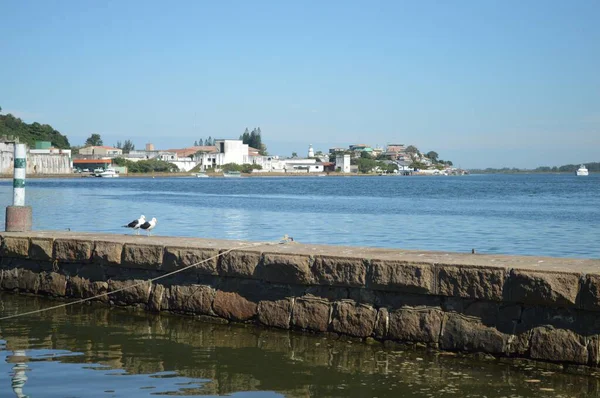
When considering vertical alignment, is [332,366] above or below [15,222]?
below

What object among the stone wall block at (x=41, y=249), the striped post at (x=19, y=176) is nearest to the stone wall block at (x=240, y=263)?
the stone wall block at (x=41, y=249)

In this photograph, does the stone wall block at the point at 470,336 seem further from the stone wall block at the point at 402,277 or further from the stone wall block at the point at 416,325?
the stone wall block at the point at 402,277

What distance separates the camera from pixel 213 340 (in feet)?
31.7

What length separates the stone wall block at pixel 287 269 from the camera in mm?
9539

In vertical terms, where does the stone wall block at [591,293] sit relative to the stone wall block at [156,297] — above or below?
above

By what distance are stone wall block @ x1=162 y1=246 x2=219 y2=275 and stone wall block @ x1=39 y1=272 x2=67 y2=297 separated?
7.43 feet

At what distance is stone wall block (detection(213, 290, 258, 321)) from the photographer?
10.2 m

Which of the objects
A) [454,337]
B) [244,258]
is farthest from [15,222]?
[454,337]

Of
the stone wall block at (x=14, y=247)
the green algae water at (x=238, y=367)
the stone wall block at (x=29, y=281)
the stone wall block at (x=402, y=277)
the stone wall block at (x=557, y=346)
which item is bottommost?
the green algae water at (x=238, y=367)

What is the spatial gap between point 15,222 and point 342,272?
6891 millimetres

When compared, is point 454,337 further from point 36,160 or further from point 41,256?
point 36,160

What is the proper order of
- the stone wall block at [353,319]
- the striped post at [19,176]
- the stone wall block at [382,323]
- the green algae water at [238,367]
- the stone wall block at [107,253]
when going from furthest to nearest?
the striped post at [19,176], the stone wall block at [107,253], the stone wall block at [353,319], the stone wall block at [382,323], the green algae water at [238,367]

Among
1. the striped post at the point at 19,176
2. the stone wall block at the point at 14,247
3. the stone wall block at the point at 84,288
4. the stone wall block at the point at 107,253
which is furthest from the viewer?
the striped post at the point at 19,176

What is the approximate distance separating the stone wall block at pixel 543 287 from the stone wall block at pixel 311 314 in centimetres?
237
